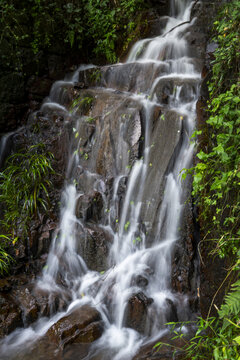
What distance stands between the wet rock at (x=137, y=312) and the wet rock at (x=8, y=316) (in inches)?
59.1

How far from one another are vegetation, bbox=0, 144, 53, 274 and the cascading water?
0.44m

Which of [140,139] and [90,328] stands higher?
[140,139]

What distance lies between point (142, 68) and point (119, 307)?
4217mm

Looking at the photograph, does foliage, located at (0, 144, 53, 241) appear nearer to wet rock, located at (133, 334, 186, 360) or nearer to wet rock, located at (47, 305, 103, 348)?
wet rock, located at (47, 305, 103, 348)

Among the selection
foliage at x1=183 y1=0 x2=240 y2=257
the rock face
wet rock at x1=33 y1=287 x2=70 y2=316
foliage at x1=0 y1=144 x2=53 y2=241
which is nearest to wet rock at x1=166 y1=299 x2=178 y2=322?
the rock face

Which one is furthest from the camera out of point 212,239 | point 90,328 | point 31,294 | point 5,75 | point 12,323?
point 5,75

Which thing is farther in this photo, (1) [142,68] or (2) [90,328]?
(1) [142,68]

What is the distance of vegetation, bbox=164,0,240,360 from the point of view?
2.42 meters

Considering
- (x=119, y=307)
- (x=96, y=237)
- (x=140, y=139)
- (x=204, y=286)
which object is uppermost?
(x=140, y=139)

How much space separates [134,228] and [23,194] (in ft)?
7.39

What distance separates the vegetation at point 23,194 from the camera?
16.4ft

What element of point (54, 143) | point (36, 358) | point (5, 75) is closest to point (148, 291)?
point (36, 358)

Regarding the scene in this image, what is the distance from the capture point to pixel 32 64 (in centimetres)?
704

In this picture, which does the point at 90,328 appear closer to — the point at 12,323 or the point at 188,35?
the point at 12,323
